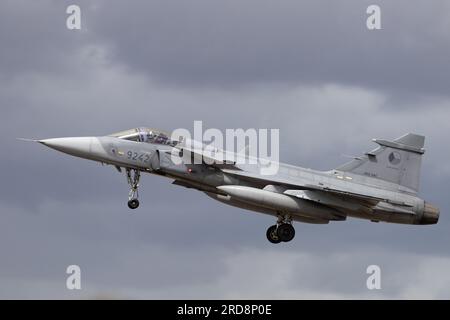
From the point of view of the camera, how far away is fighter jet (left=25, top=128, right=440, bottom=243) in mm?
44125

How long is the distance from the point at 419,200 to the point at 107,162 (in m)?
10.3

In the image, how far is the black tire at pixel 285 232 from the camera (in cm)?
4531

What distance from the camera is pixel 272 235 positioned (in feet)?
149

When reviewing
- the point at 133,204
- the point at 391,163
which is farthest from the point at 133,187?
the point at 391,163

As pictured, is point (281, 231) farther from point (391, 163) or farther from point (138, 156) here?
point (138, 156)

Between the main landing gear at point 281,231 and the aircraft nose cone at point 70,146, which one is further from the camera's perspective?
the main landing gear at point 281,231

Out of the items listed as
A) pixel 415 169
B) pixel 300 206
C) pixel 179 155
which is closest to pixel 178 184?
pixel 179 155

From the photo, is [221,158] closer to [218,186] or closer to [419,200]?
[218,186]

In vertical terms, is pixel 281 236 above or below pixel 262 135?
below

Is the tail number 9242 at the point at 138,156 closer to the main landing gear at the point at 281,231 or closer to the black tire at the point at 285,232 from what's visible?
the main landing gear at the point at 281,231

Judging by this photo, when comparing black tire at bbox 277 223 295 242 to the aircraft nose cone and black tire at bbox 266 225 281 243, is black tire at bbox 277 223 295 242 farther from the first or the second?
the aircraft nose cone

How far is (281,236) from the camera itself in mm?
45312

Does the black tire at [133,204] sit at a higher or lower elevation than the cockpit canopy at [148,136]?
lower

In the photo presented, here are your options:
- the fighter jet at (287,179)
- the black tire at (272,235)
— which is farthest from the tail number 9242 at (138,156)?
the black tire at (272,235)
